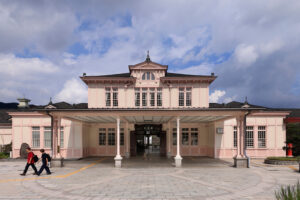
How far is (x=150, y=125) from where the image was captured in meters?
23.4

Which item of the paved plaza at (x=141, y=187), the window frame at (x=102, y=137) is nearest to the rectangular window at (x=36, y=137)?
the window frame at (x=102, y=137)

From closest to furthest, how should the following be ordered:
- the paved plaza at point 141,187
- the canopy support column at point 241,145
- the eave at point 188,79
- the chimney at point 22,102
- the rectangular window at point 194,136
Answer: the paved plaza at point 141,187
the canopy support column at point 241,145
the eave at point 188,79
the rectangular window at point 194,136
the chimney at point 22,102

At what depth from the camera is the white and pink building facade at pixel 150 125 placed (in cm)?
2097

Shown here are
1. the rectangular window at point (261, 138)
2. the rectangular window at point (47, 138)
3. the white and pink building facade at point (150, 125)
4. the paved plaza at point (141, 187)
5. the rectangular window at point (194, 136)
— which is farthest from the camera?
the rectangular window at point (194, 136)

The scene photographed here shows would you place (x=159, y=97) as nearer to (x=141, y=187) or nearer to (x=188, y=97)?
(x=188, y=97)

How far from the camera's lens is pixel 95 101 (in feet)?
73.4

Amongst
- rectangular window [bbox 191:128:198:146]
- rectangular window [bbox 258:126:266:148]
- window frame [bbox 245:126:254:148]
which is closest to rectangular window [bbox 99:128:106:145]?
rectangular window [bbox 191:128:198:146]

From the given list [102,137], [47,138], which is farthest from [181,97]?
[47,138]

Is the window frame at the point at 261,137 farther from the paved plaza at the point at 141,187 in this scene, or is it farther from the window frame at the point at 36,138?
the window frame at the point at 36,138

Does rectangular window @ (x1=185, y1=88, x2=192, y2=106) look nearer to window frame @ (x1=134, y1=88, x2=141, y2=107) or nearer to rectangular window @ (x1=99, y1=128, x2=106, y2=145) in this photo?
window frame @ (x1=134, y1=88, x2=141, y2=107)

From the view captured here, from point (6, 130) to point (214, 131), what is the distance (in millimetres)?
21964

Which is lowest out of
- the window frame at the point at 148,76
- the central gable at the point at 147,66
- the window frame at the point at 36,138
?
the window frame at the point at 36,138

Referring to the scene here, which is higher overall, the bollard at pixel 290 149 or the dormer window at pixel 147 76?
the dormer window at pixel 147 76

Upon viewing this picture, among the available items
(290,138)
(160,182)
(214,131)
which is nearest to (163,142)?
(214,131)
